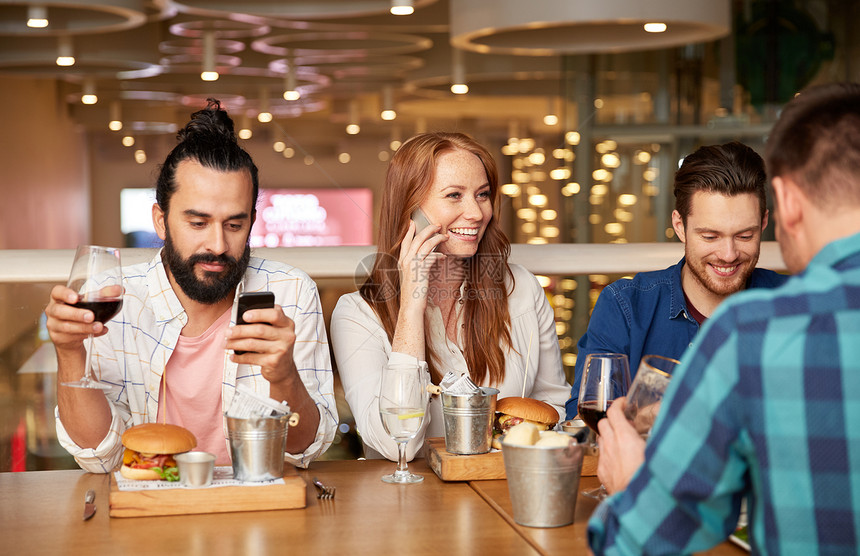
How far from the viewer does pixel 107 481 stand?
167 cm

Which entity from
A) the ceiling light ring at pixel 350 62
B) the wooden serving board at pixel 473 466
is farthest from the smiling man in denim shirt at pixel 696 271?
the ceiling light ring at pixel 350 62

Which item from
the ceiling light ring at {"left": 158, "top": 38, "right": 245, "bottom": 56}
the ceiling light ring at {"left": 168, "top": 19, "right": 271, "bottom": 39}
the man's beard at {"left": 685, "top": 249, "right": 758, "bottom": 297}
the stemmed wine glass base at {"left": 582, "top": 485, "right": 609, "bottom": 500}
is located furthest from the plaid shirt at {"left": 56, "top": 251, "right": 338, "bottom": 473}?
the ceiling light ring at {"left": 158, "top": 38, "right": 245, "bottom": 56}

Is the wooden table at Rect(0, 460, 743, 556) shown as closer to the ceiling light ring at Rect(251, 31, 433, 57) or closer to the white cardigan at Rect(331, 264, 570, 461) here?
the white cardigan at Rect(331, 264, 570, 461)

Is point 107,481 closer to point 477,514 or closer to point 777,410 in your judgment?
point 477,514

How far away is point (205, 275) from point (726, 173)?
4.04 feet

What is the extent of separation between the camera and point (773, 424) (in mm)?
Result: 918

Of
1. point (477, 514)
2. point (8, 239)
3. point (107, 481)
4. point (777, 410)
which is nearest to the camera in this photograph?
point (777, 410)

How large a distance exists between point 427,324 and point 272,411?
835mm

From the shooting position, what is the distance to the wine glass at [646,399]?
1.24 m

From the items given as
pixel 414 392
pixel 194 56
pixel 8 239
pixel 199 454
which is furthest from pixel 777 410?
pixel 194 56

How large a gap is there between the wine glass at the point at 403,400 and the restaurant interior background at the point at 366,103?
0.86m

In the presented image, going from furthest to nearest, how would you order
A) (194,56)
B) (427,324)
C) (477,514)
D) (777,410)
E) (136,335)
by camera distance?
1. (194,56)
2. (427,324)
3. (136,335)
4. (477,514)
5. (777,410)

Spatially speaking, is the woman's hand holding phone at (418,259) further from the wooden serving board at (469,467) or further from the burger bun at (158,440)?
the burger bun at (158,440)

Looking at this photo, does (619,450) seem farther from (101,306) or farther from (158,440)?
(101,306)
